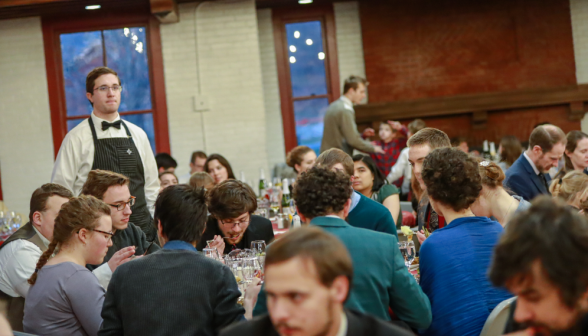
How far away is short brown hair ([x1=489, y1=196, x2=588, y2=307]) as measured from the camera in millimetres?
1316

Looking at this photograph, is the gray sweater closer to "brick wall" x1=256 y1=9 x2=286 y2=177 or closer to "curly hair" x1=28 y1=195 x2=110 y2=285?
"curly hair" x1=28 y1=195 x2=110 y2=285

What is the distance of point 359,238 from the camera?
230 cm

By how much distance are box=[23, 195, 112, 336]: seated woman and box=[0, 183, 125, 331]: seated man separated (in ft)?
0.98

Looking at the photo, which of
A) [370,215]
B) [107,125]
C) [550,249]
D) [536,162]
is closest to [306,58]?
[536,162]

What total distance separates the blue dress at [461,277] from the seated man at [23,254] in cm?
155

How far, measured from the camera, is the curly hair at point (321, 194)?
7.94 feet

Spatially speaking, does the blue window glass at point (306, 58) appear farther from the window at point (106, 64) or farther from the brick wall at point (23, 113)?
the brick wall at point (23, 113)

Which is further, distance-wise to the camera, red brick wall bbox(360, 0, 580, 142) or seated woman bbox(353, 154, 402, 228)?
red brick wall bbox(360, 0, 580, 142)

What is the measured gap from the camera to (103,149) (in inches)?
175

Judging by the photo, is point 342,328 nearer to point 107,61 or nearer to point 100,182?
point 100,182

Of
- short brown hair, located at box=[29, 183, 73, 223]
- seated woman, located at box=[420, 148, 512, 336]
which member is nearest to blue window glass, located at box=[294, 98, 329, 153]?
short brown hair, located at box=[29, 183, 73, 223]

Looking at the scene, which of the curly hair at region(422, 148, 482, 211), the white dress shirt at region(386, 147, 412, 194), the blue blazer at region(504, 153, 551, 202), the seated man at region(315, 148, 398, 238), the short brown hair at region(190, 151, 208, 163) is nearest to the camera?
the curly hair at region(422, 148, 482, 211)

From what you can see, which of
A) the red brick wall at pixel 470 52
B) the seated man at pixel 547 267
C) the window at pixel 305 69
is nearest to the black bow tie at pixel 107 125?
the seated man at pixel 547 267

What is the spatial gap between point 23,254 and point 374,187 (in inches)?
101
